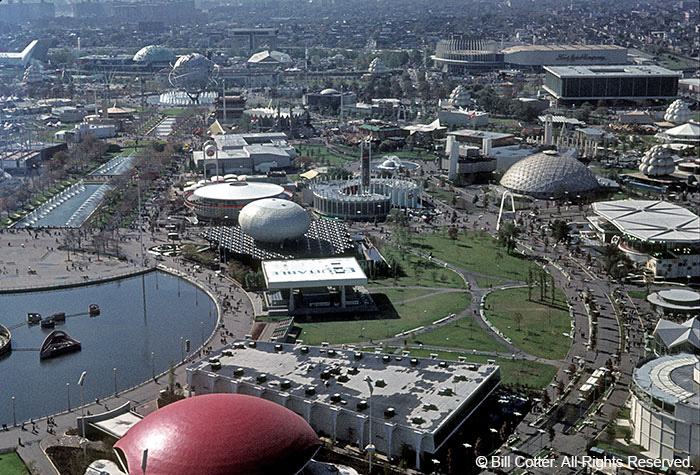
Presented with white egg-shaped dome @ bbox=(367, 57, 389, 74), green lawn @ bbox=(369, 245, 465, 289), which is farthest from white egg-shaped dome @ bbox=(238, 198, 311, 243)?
white egg-shaped dome @ bbox=(367, 57, 389, 74)

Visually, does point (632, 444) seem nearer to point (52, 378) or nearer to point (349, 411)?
point (349, 411)

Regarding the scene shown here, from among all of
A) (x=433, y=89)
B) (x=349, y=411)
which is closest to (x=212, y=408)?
(x=349, y=411)

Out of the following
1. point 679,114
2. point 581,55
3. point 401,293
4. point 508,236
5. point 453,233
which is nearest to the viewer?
point 401,293

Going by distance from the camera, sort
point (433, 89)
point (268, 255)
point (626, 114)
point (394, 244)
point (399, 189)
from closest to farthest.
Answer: point (268, 255) < point (394, 244) < point (399, 189) < point (626, 114) < point (433, 89)

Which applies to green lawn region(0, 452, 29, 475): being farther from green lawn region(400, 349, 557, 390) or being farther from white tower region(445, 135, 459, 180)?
white tower region(445, 135, 459, 180)

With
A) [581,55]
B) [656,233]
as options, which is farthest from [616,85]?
[656,233]

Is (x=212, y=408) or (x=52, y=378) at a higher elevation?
(x=212, y=408)

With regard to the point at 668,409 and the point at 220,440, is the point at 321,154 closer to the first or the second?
the point at 668,409
